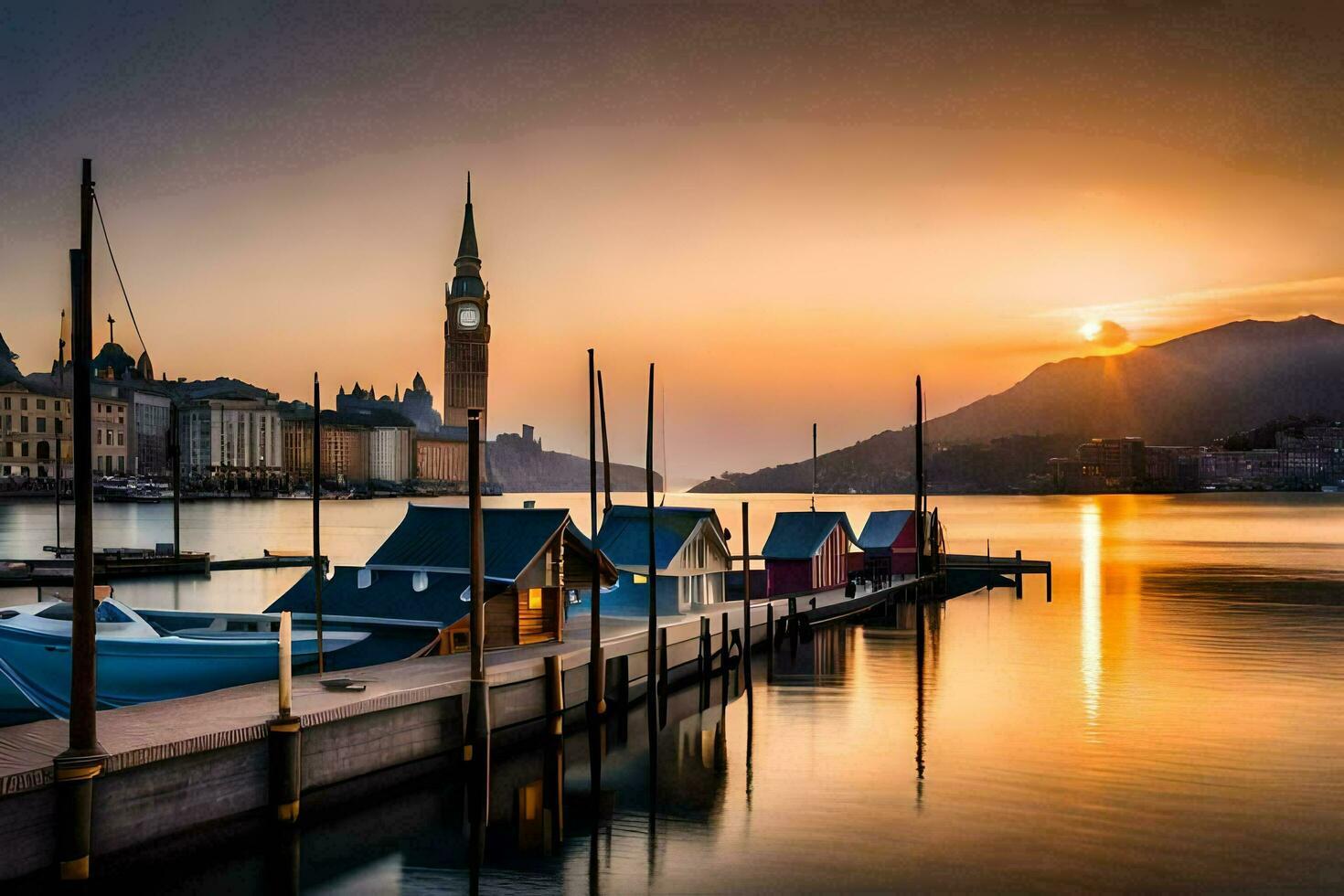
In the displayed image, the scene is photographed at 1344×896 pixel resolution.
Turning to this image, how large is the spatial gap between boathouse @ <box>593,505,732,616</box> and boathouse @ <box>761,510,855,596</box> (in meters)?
11.6

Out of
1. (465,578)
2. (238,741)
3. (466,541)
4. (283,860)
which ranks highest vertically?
(466,541)

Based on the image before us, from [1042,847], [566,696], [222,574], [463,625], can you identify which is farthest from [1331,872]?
[222,574]

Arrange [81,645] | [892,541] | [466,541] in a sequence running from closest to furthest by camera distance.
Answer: [81,645] → [466,541] → [892,541]

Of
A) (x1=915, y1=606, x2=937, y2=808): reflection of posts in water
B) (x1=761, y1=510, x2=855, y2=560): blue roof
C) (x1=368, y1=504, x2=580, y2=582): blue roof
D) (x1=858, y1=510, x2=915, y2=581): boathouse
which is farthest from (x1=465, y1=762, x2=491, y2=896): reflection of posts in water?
(x1=858, y1=510, x2=915, y2=581): boathouse

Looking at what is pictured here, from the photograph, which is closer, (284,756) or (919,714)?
(284,756)

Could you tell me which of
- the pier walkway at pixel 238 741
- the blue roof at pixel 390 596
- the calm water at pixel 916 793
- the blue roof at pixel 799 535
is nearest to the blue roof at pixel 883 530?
the blue roof at pixel 799 535

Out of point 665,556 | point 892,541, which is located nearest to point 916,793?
point 665,556

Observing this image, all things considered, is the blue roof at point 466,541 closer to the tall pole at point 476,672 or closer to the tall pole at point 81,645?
the tall pole at point 476,672

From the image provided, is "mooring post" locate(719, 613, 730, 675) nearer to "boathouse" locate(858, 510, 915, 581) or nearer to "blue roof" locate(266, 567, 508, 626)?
"blue roof" locate(266, 567, 508, 626)

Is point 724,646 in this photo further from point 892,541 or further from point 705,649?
point 892,541

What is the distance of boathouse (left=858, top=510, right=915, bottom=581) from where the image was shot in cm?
7231

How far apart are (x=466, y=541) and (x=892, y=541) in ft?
148

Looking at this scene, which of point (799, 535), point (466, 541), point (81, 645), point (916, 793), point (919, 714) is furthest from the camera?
point (799, 535)

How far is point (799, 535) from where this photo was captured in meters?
60.0
